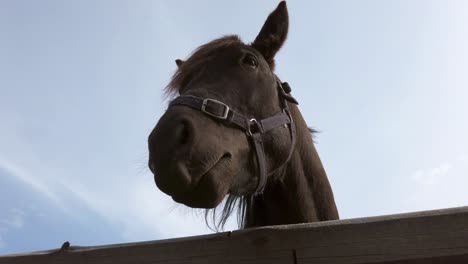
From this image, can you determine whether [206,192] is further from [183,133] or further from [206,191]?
[183,133]

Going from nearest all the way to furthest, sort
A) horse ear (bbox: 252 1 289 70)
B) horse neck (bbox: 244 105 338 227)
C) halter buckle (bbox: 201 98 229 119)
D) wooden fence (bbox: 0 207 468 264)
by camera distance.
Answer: wooden fence (bbox: 0 207 468 264)
halter buckle (bbox: 201 98 229 119)
horse neck (bbox: 244 105 338 227)
horse ear (bbox: 252 1 289 70)

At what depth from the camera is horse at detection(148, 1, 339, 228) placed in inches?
86.1

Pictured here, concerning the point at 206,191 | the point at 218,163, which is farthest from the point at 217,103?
the point at 206,191

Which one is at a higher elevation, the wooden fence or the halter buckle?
the halter buckle

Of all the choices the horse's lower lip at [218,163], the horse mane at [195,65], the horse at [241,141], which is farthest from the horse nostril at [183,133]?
the horse mane at [195,65]

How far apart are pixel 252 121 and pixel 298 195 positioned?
31.7 inches

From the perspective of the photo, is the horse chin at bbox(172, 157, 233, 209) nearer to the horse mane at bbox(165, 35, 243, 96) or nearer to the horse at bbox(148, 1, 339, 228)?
the horse at bbox(148, 1, 339, 228)

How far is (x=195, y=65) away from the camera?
312cm

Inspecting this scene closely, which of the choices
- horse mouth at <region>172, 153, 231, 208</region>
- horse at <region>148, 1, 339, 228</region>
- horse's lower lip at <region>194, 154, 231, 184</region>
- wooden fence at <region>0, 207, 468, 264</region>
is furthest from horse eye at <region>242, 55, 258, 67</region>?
wooden fence at <region>0, 207, 468, 264</region>

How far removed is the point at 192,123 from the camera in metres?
2.24

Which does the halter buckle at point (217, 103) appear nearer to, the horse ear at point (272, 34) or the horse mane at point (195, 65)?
the horse mane at point (195, 65)

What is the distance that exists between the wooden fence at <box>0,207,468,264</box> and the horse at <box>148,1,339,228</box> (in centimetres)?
41

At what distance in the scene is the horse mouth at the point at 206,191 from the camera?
2256mm

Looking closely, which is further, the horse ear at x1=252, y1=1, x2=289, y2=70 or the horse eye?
the horse ear at x1=252, y1=1, x2=289, y2=70
